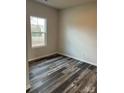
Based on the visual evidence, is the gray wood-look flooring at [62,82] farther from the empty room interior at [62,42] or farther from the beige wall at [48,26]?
the beige wall at [48,26]

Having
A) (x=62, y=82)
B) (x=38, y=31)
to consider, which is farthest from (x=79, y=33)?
(x=62, y=82)

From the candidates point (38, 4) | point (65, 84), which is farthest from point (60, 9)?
point (65, 84)

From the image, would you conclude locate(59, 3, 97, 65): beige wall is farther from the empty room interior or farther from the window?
the window

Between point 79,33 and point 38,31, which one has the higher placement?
point 38,31

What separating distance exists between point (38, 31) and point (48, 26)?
0.70 metres

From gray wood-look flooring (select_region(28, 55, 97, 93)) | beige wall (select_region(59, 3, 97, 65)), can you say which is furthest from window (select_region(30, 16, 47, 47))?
gray wood-look flooring (select_region(28, 55, 97, 93))

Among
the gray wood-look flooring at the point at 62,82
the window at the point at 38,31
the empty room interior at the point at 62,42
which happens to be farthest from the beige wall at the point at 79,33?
the gray wood-look flooring at the point at 62,82

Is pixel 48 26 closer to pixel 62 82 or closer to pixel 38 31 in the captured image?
pixel 38 31

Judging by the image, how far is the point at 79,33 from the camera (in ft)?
15.8

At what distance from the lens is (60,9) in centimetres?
564

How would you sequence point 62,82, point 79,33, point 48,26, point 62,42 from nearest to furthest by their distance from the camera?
point 62,82
point 79,33
point 48,26
point 62,42

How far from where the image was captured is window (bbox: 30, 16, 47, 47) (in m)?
4.61
